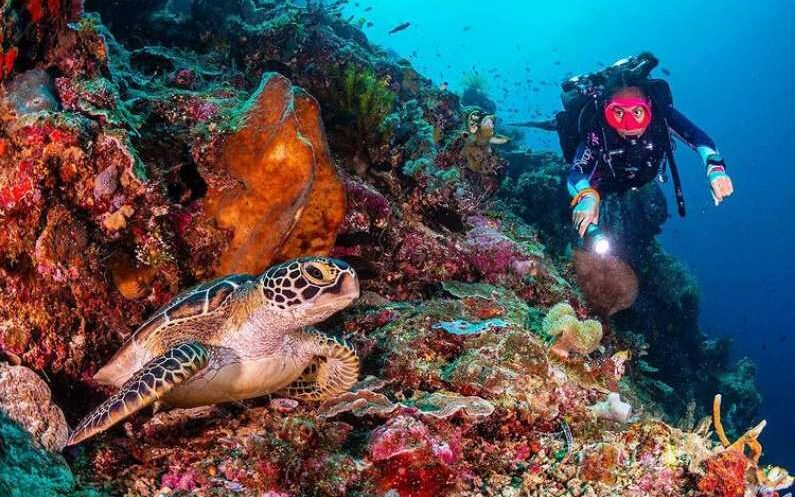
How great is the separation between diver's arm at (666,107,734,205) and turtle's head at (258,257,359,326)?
4518 mm

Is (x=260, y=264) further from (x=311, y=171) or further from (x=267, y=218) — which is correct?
(x=311, y=171)

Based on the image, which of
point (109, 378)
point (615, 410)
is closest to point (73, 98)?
point (109, 378)

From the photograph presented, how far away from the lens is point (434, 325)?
3.93 metres

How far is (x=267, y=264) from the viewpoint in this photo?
3938 millimetres

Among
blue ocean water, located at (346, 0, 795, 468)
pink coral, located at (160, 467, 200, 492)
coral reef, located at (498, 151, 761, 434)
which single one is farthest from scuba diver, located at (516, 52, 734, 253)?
blue ocean water, located at (346, 0, 795, 468)

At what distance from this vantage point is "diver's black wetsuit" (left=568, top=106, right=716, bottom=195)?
20.9ft

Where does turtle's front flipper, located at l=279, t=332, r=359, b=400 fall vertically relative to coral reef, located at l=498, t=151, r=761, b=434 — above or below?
above

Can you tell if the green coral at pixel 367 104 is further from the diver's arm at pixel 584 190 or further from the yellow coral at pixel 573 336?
the yellow coral at pixel 573 336

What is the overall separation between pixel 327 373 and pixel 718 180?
4.83 metres

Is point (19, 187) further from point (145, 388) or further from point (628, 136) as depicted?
point (628, 136)

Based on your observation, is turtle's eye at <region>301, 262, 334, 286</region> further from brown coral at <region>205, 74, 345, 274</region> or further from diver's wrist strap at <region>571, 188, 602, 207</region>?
diver's wrist strap at <region>571, 188, 602, 207</region>

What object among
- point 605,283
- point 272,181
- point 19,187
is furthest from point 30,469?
point 605,283

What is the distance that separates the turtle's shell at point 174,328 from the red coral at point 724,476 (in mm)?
2957

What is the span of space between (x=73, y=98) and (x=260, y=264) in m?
1.71
